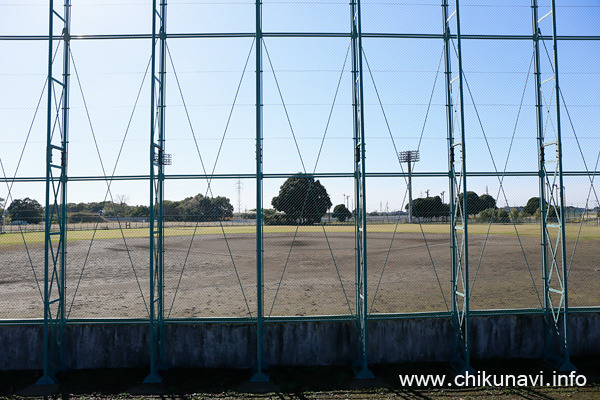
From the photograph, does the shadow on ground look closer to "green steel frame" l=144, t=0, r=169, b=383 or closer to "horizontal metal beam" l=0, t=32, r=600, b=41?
"green steel frame" l=144, t=0, r=169, b=383

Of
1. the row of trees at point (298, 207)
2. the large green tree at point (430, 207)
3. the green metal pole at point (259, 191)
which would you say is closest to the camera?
the green metal pole at point (259, 191)

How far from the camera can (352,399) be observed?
5785 millimetres

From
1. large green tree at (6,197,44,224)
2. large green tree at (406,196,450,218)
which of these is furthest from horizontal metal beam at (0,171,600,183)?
large green tree at (406,196,450,218)

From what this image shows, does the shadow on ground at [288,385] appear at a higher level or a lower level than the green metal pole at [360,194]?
lower

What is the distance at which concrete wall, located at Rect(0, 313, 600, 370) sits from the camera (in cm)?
683

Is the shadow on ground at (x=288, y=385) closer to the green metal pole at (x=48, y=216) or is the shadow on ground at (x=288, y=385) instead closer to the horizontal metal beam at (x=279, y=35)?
the green metal pole at (x=48, y=216)

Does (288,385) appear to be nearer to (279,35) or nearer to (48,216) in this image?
(48,216)

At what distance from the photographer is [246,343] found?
6891 mm

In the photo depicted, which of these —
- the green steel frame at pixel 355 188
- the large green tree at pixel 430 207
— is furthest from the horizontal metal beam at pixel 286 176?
the large green tree at pixel 430 207

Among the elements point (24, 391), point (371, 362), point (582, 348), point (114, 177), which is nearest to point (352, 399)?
point (371, 362)

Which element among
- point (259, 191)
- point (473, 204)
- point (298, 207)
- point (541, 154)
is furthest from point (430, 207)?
point (259, 191)

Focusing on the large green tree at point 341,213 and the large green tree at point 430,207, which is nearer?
the large green tree at point 341,213

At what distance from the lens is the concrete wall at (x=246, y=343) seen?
6828 millimetres

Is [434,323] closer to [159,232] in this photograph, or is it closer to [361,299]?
[361,299]
